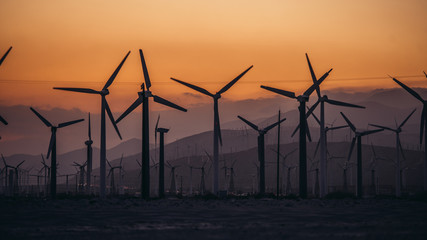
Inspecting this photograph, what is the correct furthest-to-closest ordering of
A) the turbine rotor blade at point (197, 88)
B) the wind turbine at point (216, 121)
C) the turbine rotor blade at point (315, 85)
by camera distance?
1. the turbine rotor blade at point (315, 85)
2. the wind turbine at point (216, 121)
3. the turbine rotor blade at point (197, 88)

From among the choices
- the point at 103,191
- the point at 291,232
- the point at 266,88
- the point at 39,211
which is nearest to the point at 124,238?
the point at 291,232

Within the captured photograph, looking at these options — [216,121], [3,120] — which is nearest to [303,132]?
[216,121]

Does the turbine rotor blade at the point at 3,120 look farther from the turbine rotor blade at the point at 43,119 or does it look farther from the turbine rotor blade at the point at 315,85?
the turbine rotor blade at the point at 315,85

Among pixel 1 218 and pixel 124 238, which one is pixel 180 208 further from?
pixel 124 238

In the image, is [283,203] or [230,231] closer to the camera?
[230,231]

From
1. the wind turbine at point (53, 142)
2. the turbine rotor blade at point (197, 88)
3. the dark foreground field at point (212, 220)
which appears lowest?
the dark foreground field at point (212, 220)

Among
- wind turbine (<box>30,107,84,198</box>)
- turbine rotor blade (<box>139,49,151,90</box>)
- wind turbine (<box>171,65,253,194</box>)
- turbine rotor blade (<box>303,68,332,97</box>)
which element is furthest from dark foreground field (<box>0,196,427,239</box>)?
wind turbine (<box>30,107,84,198</box>)

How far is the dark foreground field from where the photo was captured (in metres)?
43.5

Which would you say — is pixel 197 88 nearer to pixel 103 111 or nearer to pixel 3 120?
pixel 103 111

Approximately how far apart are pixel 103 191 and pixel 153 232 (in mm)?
40758

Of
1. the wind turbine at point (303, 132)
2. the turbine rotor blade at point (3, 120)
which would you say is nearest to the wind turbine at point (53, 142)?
the turbine rotor blade at point (3, 120)

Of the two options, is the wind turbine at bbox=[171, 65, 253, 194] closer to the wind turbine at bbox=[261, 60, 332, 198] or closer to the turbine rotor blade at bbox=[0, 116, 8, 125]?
the wind turbine at bbox=[261, 60, 332, 198]

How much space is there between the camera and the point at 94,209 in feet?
201

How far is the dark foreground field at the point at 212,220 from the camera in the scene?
1713 inches
